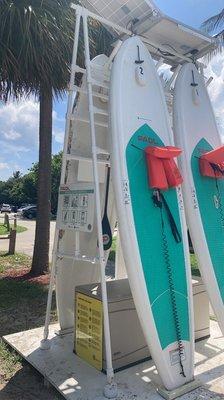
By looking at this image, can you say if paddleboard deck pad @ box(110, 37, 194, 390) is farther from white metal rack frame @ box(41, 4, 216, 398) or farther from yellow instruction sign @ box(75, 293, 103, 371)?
yellow instruction sign @ box(75, 293, 103, 371)

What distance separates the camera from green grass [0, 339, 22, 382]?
3438mm

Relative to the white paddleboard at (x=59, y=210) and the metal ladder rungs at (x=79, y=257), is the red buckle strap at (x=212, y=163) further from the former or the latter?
the metal ladder rungs at (x=79, y=257)

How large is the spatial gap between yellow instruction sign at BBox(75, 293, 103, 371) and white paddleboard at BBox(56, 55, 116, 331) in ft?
1.84

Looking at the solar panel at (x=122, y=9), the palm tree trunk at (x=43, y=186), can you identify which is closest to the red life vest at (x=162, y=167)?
the solar panel at (x=122, y=9)

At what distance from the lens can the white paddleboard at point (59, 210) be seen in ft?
12.9

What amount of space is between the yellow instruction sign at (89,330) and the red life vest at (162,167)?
1195mm

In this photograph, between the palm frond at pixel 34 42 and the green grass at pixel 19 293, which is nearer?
the green grass at pixel 19 293

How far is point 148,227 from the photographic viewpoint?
3.22m

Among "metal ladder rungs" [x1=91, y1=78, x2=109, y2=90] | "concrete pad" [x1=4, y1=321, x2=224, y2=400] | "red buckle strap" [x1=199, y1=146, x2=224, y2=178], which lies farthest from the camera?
"red buckle strap" [x1=199, y1=146, x2=224, y2=178]

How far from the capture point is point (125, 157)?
3.21 metres

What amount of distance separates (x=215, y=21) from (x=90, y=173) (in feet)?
32.7

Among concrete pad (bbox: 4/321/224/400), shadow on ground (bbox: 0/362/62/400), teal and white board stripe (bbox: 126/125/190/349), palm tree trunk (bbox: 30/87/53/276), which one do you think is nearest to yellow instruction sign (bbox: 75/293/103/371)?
concrete pad (bbox: 4/321/224/400)

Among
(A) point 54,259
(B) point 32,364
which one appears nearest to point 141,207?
(A) point 54,259

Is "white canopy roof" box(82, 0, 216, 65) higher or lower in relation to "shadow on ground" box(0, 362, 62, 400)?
higher
